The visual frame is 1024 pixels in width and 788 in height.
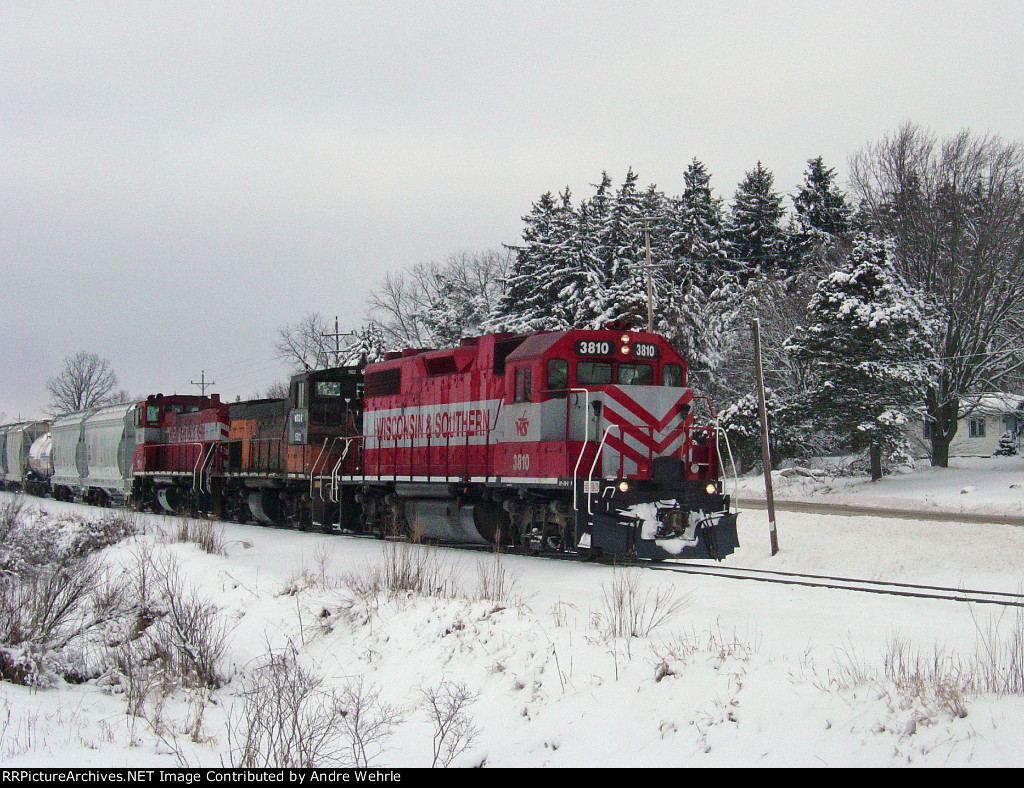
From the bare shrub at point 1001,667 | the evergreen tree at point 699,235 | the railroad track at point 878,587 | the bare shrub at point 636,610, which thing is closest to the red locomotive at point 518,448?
Answer: the railroad track at point 878,587

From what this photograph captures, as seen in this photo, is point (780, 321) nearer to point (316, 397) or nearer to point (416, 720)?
point (316, 397)

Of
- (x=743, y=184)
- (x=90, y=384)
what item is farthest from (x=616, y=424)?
(x=90, y=384)

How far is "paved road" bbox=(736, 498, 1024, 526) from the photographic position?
22047 mm

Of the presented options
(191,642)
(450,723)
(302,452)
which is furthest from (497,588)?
(302,452)

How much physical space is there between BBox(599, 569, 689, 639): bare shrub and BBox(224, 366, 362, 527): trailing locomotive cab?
431 inches

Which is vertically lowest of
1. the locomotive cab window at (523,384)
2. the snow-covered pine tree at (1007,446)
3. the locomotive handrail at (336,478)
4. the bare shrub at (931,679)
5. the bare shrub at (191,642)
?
the bare shrub at (191,642)

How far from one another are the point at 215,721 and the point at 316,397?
13.9 meters

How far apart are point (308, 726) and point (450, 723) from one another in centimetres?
116

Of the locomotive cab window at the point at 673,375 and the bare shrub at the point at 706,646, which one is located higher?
the locomotive cab window at the point at 673,375

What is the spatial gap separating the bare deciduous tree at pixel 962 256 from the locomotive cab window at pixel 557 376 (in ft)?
70.4

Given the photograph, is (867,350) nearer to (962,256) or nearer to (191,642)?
(962,256)

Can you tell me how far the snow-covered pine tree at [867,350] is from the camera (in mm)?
31328

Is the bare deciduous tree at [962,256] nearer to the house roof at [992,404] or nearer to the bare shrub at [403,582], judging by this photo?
the house roof at [992,404]

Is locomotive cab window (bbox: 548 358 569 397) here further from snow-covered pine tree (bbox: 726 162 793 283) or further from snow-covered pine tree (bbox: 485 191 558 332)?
snow-covered pine tree (bbox: 726 162 793 283)
